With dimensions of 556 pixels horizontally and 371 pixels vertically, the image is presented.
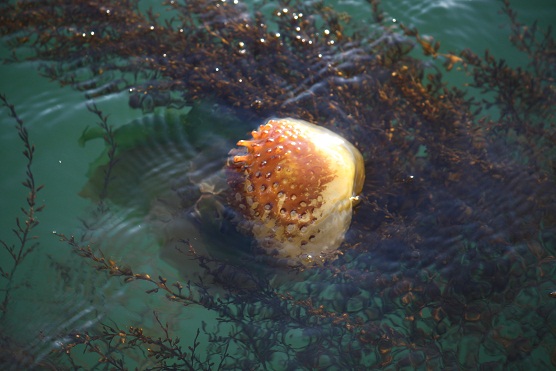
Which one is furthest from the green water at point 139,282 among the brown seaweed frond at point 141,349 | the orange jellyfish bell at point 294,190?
the orange jellyfish bell at point 294,190

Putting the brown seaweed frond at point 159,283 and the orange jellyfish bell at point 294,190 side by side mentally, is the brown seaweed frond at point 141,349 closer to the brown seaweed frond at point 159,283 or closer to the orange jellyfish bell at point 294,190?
→ the brown seaweed frond at point 159,283

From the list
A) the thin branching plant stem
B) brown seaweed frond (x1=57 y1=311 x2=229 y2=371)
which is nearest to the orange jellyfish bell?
brown seaweed frond (x1=57 y1=311 x2=229 y2=371)

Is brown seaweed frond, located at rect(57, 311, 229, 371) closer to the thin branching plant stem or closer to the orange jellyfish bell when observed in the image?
the thin branching plant stem

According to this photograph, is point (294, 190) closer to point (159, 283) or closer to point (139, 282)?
point (159, 283)

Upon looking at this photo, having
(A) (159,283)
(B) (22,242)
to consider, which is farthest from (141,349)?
(B) (22,242)

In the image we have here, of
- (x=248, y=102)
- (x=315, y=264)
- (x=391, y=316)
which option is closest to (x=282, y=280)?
(x=315, y=264)

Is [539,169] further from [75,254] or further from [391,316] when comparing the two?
[75,254]

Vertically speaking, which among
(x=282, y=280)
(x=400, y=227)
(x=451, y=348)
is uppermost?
(x=400, y=227)
